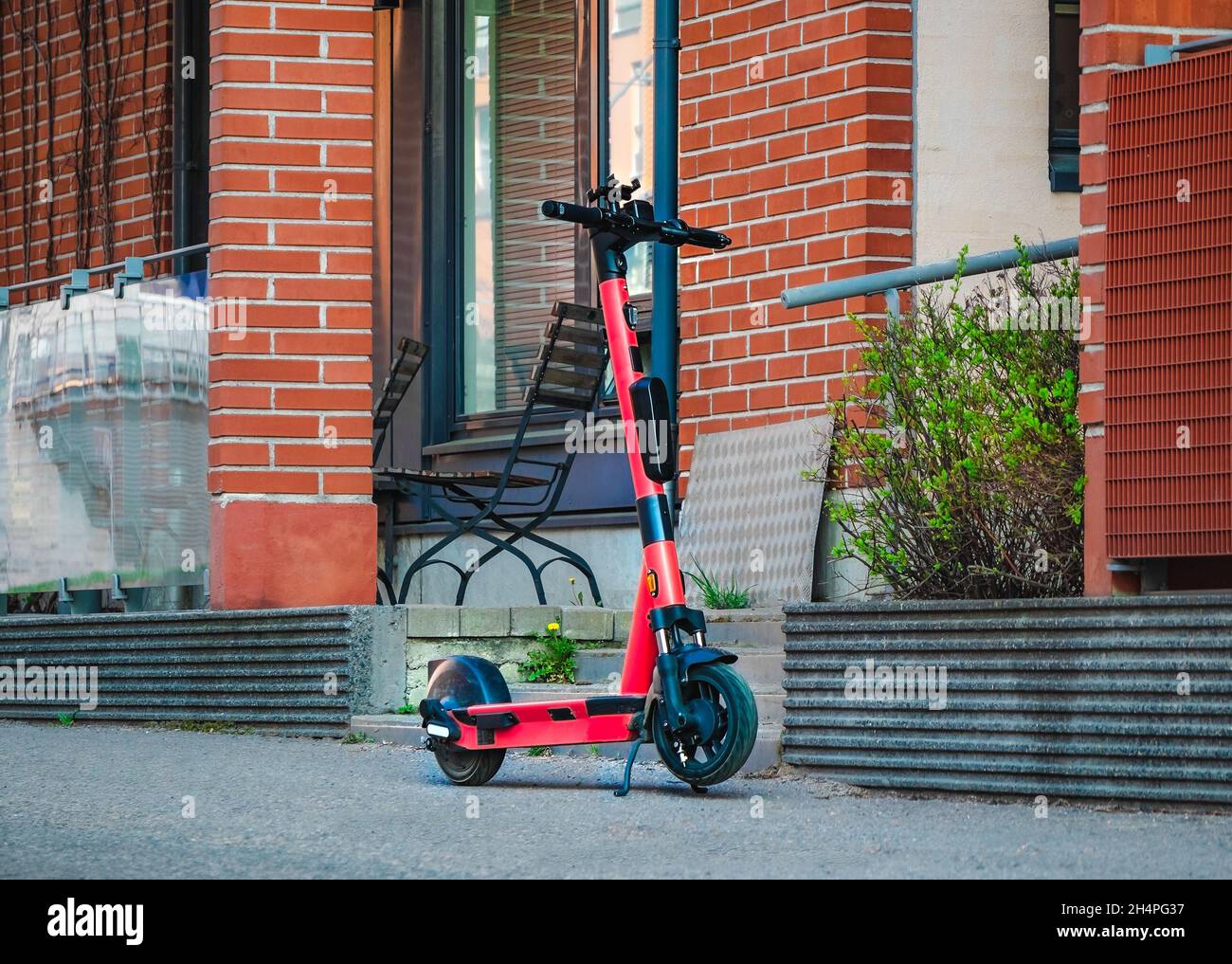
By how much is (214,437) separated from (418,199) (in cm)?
338

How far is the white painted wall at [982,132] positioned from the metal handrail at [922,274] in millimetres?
1327

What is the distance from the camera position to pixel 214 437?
7938mm

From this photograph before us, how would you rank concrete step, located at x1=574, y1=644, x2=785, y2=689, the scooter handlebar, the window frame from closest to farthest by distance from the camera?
the scooter handlebar
concrete step, located at x1=574, y1=644, x2=785, y2=689
the window frame

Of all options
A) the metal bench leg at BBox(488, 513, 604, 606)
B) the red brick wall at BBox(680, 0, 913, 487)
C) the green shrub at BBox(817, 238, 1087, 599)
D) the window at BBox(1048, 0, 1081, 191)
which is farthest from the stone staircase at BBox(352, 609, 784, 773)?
the window at BBox(1048, 0, 1081, 191)

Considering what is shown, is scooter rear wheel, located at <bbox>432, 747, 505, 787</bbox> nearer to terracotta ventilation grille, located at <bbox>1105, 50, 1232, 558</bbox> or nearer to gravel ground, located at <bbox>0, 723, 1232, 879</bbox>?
gravel ground, located at <bbox>0, 723, 1232, 879</bbox>

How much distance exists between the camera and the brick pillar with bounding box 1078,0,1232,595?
5.34m

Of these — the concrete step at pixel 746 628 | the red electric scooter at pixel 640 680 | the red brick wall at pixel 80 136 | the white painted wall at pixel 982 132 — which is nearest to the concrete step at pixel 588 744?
the red electric scooter at pixel 640 680


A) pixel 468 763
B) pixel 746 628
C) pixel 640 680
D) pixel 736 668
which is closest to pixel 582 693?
pixel 736 668

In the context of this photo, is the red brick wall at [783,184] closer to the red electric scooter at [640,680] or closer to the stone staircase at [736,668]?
the stone staircase at [736,668]

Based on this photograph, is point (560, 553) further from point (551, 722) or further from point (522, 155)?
point (551, 722)

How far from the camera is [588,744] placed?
6.32 m

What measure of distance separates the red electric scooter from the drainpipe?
8.73 feet

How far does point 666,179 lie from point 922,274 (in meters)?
2.56
